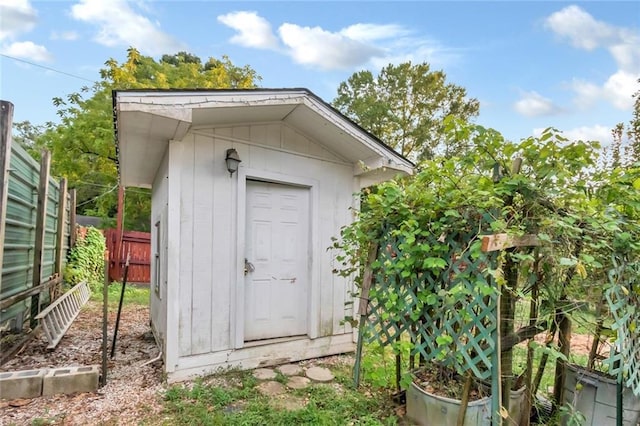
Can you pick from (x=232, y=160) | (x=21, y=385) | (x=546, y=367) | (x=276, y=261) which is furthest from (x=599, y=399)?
(x=21, y=385)

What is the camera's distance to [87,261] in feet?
28.3

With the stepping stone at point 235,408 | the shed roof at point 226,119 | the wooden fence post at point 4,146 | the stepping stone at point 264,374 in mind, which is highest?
the shed roof at point 226,119

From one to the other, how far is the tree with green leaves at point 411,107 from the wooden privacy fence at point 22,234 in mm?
11858

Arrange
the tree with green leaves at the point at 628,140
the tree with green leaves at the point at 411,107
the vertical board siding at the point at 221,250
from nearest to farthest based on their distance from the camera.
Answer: the vertical board siding at the point at 221,250 < the tree with green leaves at the point at 628,140 < the tree with green leaves at the point at 411,107

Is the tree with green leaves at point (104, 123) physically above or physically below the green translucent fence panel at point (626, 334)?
above

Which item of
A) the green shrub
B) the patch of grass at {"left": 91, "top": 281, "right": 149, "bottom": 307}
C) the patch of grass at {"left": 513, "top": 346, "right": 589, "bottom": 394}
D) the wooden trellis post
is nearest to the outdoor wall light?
the wooden trellis post

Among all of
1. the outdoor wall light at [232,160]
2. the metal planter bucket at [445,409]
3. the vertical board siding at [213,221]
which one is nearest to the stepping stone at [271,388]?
the vertical board siding at [213,221]

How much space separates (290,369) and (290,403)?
83 centimetres

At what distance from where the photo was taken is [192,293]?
3.47m

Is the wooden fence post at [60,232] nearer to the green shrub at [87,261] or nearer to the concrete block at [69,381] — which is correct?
the green shrub at [87,261]

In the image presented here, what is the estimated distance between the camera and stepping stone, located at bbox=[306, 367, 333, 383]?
3.53 m

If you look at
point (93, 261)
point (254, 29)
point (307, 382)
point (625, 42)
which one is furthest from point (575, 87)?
point (93, 261)

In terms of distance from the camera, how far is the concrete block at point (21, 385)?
287cm

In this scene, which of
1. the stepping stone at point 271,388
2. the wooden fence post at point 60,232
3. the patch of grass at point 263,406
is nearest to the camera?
the patch of grass at point 263,406
